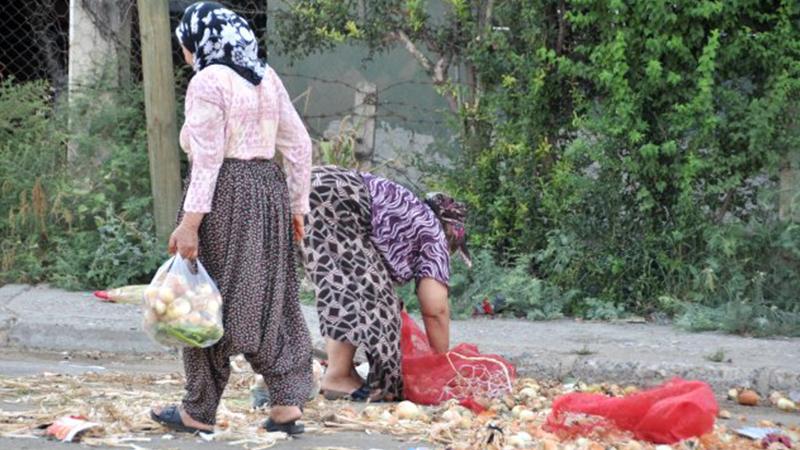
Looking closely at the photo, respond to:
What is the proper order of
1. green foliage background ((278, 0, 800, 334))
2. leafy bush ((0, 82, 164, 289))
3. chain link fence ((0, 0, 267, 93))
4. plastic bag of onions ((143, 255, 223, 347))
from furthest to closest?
chain link fence ((0, 0, 267, 93)), leafy bush ((0, 82, 164, 289)), green foliage background ((278, 0, 800, 334)), plastic bag of onions ((143, 255, 223, 347))

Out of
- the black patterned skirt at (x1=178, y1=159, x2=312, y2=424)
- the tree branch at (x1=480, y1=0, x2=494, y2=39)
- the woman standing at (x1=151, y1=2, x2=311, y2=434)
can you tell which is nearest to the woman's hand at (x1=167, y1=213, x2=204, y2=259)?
the woman standing at (x1=151, y1=2, x2=311, y2=434)

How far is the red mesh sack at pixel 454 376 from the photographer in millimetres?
6484

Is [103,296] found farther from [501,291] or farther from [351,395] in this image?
[351,395]

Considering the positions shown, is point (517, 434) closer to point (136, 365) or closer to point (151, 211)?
point (136, 365)

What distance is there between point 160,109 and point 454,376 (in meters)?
3.33

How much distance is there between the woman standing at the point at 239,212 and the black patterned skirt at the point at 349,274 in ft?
3.22

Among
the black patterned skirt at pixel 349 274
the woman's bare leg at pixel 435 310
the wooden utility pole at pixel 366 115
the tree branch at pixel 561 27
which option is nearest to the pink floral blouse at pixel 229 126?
the black patterned skirt at pixel 349 274

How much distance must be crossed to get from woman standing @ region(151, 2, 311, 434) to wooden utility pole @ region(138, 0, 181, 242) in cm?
358

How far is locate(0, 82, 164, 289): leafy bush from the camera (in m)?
9.02

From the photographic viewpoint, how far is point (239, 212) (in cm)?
524

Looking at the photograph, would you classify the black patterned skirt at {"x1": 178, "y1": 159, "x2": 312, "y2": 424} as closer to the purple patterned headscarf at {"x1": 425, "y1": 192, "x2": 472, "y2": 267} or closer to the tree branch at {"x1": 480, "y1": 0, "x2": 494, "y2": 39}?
the purple patterned headscarf at {"x1": 425, "y1": 192, "x2": 472, "y2": 267}

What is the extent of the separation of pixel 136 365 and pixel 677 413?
3442mm

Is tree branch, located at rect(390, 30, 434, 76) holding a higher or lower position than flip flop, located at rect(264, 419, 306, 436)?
higher

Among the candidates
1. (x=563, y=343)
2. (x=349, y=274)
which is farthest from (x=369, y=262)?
(x=563, y=343)
